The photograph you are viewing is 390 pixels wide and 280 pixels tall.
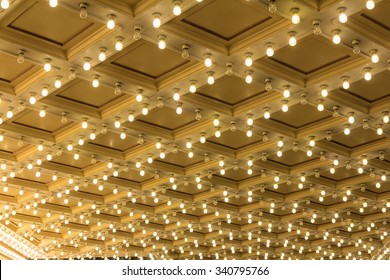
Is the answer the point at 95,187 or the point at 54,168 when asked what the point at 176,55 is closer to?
the point at 54,168

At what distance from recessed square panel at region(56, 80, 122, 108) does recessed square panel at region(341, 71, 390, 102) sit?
4932mm

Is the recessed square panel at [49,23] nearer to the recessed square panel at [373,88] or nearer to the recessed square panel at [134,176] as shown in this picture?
the recessed square panel at [373,88]

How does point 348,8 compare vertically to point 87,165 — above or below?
below

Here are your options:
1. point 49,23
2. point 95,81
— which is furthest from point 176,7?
point 95,81

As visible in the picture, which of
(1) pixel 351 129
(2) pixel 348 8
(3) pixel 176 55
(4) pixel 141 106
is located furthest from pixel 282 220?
(2) pixel 348 8

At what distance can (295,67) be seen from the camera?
42.4 feet

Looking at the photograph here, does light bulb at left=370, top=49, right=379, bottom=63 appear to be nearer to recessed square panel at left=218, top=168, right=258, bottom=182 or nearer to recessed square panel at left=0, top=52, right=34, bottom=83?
recessed square panel at left=0, top=52, right=34, bottom=83

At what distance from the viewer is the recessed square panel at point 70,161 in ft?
58.9

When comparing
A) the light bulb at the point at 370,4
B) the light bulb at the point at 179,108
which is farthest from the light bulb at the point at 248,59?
the light bulb at the point at 179,108

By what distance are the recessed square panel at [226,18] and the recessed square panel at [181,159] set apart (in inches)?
251

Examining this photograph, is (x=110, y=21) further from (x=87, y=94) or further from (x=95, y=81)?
(x=87, y=94)

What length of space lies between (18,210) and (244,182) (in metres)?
7.60

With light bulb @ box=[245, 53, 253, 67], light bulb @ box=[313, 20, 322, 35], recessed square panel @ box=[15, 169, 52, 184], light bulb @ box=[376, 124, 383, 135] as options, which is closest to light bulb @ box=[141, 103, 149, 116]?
light bulb @ box=[245, 53, 253, 67]

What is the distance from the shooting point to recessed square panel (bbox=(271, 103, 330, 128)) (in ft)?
48.6
